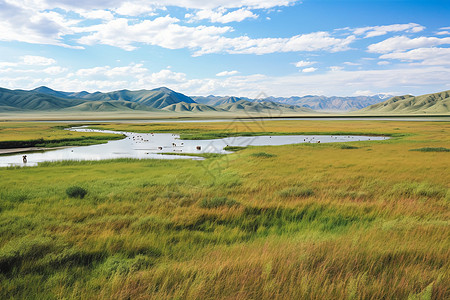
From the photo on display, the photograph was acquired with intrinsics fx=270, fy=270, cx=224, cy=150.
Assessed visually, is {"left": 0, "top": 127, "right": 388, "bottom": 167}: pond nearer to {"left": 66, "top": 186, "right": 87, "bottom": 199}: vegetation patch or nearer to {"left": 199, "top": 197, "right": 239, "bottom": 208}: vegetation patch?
{"left": 66, "top": 186, "right": 87, "bottom": 199}: vegetation patch

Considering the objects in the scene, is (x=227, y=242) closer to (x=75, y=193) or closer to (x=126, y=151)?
(x=75, y=193)

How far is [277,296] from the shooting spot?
482 cm

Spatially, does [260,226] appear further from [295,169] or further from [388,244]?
[295,169]

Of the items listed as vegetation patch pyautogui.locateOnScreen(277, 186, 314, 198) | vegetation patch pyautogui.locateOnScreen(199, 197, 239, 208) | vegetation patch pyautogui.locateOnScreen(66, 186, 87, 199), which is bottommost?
vegetation patch pyautogui.locateOnScreen(277, 186, 314, 198)

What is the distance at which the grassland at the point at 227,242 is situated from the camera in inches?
201

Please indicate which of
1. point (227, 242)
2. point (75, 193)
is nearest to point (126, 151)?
point (75, 193)

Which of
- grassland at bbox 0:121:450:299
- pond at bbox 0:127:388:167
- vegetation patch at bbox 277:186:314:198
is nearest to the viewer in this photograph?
grassland at bbox 0:121:450:299

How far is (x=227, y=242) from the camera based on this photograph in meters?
7.86

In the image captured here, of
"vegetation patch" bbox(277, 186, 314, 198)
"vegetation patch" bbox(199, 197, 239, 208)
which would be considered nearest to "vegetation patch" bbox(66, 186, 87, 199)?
"vegetation patch" bbox(199, 197, 239, 208)

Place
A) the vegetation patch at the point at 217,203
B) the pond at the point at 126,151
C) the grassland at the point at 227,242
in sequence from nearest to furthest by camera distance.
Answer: the grassland at the point at 227,242 → the vegetation patch at the point at 217,203 → the pond at the point at 126,151

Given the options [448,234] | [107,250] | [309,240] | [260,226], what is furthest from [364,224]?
[107,250]

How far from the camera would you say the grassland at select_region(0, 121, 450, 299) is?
5.11 metres

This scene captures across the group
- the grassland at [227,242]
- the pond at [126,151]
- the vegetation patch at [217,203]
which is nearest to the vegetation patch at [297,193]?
the grassland at [227,242]

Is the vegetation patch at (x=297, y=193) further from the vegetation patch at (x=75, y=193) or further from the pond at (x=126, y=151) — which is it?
the pond at (x=126, y=151)
